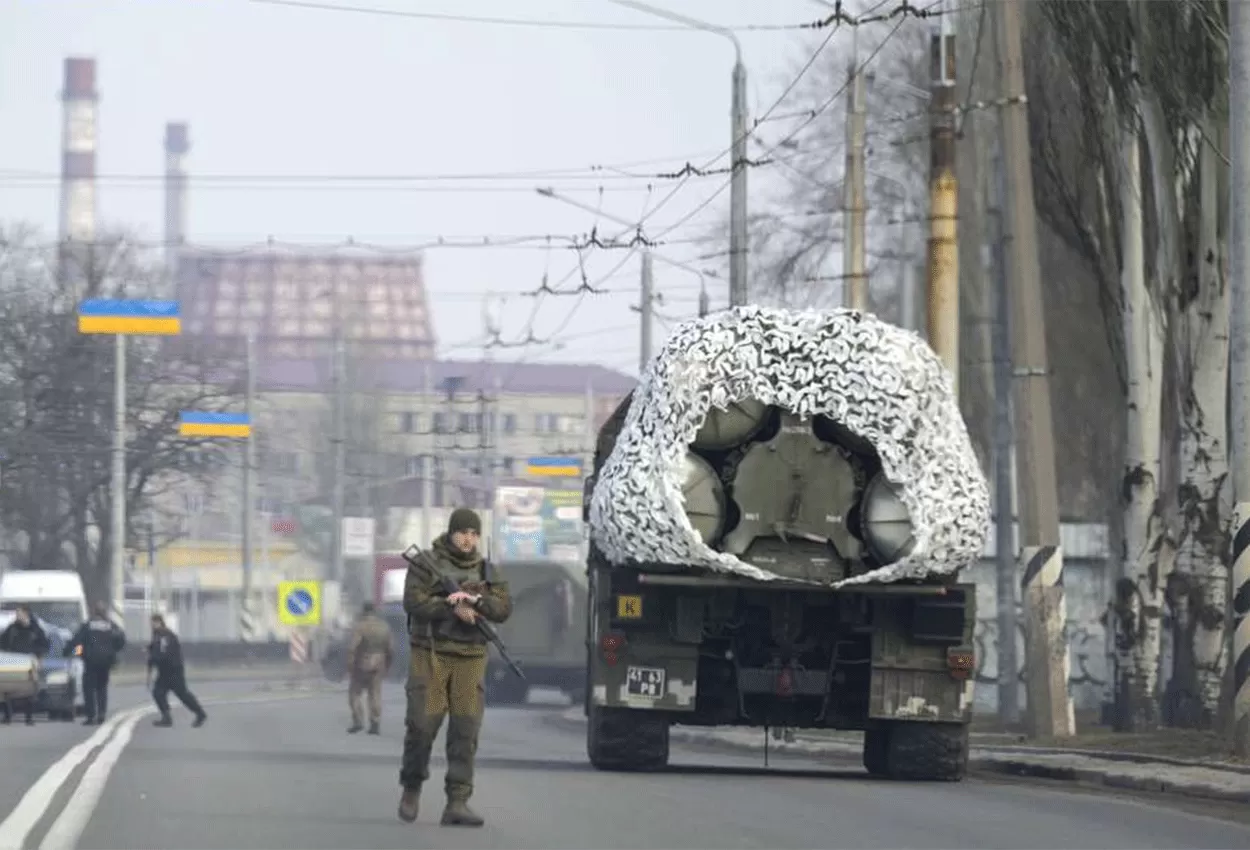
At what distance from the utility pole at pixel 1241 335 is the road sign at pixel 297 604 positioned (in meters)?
40.2

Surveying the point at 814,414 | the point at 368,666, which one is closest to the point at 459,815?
the point at 814,414

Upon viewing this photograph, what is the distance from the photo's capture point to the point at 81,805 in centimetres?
1708

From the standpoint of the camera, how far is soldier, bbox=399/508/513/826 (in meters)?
15.5

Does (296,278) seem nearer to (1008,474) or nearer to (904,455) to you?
(1008,474)

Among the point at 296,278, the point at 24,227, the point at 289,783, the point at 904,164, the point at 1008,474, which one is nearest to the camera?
the point at 289,783

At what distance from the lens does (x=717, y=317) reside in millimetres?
22141

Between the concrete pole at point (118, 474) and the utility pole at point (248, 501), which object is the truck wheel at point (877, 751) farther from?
the utility pole at point (248, 501)

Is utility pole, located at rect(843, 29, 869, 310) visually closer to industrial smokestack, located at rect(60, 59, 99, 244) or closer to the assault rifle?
the assault rifle

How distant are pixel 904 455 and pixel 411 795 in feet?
21.9

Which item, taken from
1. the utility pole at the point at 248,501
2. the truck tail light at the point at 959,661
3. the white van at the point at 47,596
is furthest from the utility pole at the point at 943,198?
the utility pole at the point at 248,501

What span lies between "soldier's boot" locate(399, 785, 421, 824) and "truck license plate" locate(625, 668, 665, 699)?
6395 millimetres

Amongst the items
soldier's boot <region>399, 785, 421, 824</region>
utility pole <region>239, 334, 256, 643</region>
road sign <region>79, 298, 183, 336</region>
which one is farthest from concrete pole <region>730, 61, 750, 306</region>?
utility pole <region>239, 334, 256, 643</region>

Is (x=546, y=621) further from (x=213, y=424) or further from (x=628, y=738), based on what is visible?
A: (x=628, y=738)

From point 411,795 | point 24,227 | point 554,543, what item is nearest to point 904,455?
point 411,795
